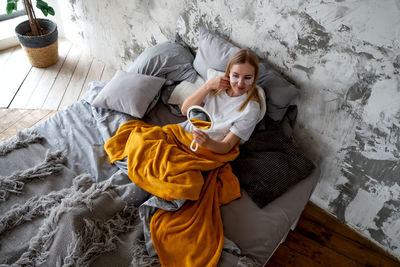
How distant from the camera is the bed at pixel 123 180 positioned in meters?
1.29

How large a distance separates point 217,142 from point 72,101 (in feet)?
5.23

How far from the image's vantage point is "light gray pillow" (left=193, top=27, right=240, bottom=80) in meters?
1.83

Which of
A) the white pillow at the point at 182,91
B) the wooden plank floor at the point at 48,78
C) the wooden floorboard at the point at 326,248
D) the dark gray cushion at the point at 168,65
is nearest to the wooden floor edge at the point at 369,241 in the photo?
the wooden floorboard at the point at 326,248

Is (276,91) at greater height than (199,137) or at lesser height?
greater

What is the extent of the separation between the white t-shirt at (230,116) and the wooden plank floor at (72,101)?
A: 2.44 ft

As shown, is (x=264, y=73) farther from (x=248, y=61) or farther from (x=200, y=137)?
(x=200, y=137)

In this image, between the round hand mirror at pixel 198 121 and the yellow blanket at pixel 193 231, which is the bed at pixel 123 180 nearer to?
the yellow blanket at pixel 193 231

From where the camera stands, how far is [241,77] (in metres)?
1.55

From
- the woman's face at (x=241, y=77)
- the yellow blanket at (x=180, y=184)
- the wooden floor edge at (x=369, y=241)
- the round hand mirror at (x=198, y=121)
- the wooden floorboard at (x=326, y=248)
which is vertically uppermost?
the woman's face at (x=241, y=77)

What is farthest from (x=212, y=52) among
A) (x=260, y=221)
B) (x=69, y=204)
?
(x=69, y=204)

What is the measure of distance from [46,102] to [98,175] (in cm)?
134

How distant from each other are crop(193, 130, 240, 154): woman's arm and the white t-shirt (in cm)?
3

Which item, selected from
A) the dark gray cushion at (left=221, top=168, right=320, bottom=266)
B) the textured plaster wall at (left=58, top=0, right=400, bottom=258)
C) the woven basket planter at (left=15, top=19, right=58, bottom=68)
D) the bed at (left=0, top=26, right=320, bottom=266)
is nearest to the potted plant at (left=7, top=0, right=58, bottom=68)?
the woven basket planter at (left=15, top=19, right=58, bottom=68)

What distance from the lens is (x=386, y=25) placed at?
132 centimetres
